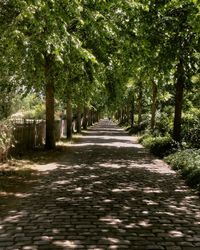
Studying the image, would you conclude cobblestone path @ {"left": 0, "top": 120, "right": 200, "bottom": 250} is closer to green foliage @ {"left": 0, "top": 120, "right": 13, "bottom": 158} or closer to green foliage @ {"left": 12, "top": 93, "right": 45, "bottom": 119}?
green foliage @ {"left": 0, "top": 120, "right": 13, "bottom": 158}

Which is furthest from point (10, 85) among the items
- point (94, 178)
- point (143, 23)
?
point (94, 178)

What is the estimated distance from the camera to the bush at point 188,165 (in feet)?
42.5

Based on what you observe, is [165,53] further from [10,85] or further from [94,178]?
[10,85]

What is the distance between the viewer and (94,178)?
1382 cm

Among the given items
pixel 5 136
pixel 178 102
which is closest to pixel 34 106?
pixel 178 102

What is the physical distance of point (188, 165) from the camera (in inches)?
579

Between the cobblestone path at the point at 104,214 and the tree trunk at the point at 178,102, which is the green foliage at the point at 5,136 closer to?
the cobblestone path at the point at 104,214

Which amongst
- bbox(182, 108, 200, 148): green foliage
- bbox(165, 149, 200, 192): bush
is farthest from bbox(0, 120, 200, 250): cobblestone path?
bbox(182, 108, 200, 148): green foliage

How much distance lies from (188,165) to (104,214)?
252 inches

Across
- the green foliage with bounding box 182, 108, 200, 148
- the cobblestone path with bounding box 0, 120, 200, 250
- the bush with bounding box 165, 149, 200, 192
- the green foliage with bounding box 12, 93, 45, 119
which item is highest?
the green foliage with bounding box 12, 93, 45, 119

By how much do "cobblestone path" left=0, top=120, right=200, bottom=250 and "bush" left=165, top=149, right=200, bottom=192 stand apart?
354 mm

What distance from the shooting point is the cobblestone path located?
716 centimetres

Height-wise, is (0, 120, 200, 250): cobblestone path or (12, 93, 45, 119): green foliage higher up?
(12, 93, 45, 119): green foliage

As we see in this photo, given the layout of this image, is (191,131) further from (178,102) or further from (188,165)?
(188,165)
